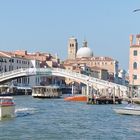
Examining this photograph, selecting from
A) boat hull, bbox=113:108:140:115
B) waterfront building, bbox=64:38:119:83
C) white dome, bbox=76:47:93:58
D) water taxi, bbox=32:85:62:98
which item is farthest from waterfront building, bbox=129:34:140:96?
white dome, bbox=76:47:93:58

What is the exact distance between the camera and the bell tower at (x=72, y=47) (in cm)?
7431

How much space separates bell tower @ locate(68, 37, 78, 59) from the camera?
244 feet

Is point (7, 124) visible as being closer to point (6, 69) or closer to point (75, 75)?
point (75, 75)

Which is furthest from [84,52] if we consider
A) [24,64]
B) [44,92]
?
[44,92]

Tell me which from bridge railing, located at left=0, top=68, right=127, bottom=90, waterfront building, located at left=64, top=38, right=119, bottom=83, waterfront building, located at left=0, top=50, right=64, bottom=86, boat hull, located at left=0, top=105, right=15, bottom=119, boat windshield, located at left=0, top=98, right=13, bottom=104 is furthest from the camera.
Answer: waterfront building, located at left=64, top=38, right=119, bottom=83

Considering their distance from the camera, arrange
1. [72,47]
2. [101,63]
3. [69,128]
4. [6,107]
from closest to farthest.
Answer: [69,128] < [6,107] < [101,63] < [72,47]

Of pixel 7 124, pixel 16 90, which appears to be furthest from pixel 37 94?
pixel 7 124

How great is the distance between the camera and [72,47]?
74562mm

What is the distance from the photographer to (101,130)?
1270cm

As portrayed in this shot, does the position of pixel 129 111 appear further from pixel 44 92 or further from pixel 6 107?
pixel 44 92

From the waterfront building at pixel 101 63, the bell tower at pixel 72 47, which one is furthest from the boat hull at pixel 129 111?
the bell tower at pixel 72 47

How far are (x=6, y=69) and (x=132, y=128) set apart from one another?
108ft

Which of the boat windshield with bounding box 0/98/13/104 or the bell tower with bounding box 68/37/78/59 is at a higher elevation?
A: the bell tower with bounding box 68/37/78/59

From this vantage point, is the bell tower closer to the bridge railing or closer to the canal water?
the bridge railing
